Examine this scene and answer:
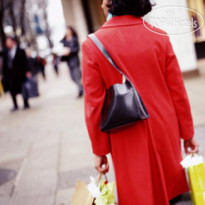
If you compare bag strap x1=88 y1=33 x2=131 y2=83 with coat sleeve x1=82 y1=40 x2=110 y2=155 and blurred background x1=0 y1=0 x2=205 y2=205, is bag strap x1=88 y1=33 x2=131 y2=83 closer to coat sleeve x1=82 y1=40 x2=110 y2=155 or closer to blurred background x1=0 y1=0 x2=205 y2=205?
coat sleeve x1=82 y1=40 x2=110 y2=155

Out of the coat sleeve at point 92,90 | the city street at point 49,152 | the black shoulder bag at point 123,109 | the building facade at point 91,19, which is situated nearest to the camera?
the black shoulder bag at point 123,109

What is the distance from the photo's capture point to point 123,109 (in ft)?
6.47

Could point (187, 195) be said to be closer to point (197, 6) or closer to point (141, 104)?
point (141, 104)

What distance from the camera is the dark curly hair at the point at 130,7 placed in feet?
6.68

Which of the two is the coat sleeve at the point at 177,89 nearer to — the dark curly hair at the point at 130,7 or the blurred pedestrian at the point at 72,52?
the dark curly hair at the point at 130,7

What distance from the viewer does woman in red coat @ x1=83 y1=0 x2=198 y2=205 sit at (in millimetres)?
2090

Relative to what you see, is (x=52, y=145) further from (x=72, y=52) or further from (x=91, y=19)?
(x=91, y=19)

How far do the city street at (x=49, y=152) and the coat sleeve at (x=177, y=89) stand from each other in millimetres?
1185

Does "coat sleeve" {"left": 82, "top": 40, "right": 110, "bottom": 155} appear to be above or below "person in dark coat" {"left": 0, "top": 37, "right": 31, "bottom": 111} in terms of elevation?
above

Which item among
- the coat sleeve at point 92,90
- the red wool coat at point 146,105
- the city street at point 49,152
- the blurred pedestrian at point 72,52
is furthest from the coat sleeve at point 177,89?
the blurred pedestrian at point 72,52

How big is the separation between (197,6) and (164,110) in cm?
1138

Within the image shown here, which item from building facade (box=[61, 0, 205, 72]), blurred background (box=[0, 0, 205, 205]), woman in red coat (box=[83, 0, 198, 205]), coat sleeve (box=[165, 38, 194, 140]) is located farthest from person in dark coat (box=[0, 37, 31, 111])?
coat sleeve (box=[165, 38, 194, 140])

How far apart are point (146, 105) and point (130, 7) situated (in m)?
0.61

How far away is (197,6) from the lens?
12.5m
